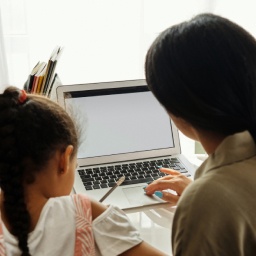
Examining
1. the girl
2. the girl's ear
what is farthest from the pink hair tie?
the girl's ear

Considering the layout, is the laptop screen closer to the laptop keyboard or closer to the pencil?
the laptop keyboard

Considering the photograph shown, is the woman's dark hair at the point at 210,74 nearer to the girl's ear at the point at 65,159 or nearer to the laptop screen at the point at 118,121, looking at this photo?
the girl's ear at the point at 65,159

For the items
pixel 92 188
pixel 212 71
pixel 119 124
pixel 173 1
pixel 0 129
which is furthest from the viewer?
pixel 173 1

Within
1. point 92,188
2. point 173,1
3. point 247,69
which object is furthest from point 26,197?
point 173,1

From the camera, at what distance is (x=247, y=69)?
28.3 inches

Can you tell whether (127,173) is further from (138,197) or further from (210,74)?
(210,74)

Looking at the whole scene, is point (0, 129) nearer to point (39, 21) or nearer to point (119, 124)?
point (119, 124)

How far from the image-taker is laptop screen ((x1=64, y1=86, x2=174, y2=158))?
52.4 inches

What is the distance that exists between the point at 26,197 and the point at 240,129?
43 cm

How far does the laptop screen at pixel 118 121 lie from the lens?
133 cm

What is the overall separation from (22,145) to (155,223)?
435 millimetres

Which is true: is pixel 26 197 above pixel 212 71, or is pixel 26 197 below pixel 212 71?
below

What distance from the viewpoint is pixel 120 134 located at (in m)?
1.37

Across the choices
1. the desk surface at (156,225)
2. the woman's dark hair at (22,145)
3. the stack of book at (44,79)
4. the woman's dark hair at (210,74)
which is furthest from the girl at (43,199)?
the stack of book at (44,79)
